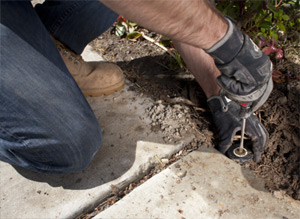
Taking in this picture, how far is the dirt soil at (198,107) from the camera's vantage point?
1509 millimetres

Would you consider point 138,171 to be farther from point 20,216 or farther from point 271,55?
point 271,55

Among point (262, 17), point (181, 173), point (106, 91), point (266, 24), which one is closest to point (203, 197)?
point (181, 173)

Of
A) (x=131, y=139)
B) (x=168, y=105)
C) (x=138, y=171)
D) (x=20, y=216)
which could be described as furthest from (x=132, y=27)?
(x=20, y=216)

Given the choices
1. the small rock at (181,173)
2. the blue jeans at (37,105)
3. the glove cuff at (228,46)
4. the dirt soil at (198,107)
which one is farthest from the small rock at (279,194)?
the blue jeans at (37,105)

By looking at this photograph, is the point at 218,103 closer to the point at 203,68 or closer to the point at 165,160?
the point at 203,68

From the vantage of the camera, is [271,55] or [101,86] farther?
[271,55]

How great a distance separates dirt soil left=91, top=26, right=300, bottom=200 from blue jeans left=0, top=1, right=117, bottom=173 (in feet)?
Answer: 1.71

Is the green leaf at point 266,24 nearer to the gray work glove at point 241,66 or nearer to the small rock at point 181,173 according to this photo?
the gray work glove at point 241,66

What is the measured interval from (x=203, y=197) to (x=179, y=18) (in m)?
0.84

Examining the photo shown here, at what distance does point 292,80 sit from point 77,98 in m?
1.35

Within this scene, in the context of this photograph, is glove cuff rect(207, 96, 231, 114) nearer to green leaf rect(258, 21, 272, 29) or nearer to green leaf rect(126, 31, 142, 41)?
green leaf rect(258, 21, 272, 29)

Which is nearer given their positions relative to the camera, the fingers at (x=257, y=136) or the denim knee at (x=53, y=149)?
the denim knee at (x=53, y=149)

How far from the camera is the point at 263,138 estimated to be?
1.52m

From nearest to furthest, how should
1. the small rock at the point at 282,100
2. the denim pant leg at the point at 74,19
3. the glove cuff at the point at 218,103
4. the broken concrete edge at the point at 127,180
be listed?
1. the broken concrete edge at the point at 127,180
2. the glove cuff at the point at 218,103
3. the small rock at the point at 282,100
4. the denim pant leg at the point at 74,19
